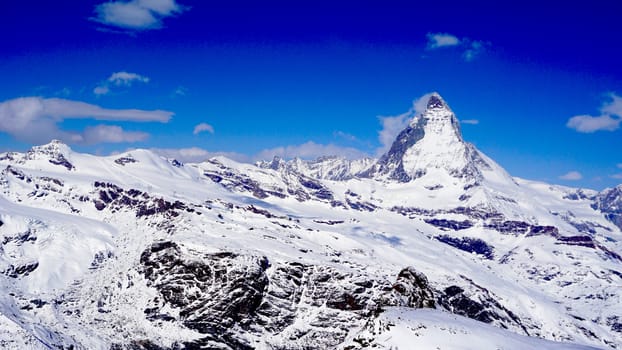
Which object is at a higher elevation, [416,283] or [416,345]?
[416,283]

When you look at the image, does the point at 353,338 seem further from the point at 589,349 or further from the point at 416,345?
the point at 589,349

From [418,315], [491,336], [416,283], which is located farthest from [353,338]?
[416,283]

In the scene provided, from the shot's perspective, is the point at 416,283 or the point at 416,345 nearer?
the point at 416,345

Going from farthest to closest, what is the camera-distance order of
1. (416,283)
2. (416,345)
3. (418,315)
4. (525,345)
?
(416,283)
(418,315)
(525,345)
(416,345)

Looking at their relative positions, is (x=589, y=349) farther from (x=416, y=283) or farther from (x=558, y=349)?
(x=416, y=283)

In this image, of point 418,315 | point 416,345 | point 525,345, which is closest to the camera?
point 416,345

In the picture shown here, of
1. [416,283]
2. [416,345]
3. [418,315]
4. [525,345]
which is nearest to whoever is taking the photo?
[416,345]

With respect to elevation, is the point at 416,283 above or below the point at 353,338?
above

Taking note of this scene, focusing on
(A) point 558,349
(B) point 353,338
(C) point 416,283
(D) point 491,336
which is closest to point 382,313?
(B) point 353,338

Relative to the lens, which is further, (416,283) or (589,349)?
(416,283)
